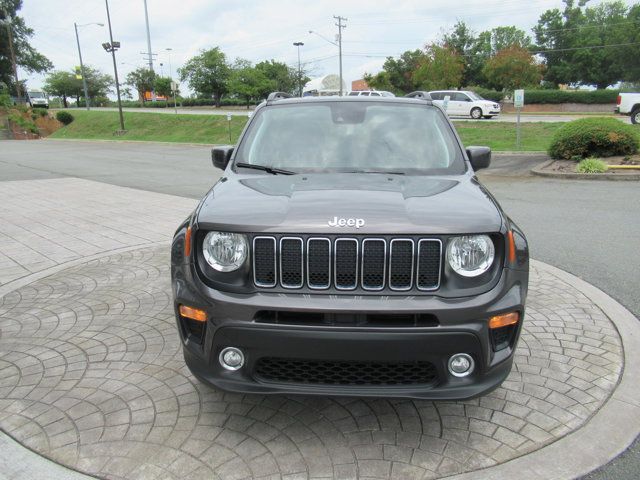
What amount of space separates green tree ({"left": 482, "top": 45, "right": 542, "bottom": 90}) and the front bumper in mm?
56827

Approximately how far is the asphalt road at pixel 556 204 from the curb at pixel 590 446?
74 mm

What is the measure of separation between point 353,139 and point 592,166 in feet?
36.0

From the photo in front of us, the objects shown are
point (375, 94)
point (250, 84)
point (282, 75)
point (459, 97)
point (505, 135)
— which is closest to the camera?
point (505, 135)

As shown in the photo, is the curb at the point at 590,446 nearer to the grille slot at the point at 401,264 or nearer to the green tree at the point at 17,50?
the grille slot at the point at 401,264

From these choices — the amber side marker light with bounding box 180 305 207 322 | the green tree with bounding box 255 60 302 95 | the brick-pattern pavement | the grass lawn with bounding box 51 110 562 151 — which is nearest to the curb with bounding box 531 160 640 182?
the grass lawn with bounding box 51 110 562 151

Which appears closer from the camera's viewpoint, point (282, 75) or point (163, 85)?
point (282, 75)

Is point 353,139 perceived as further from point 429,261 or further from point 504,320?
point 504,320

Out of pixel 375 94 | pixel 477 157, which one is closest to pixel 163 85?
pixel 375 94

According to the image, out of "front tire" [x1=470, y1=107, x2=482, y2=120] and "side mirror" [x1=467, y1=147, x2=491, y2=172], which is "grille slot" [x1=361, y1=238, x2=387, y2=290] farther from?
"front tire" [x1=470, y1=107, x2=482, y2=120]

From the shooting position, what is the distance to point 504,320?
8.46 feet

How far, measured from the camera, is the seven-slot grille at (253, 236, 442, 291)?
8.38 feet

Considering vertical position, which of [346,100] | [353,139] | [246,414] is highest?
[346,100]

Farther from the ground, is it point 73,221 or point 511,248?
point 511,248

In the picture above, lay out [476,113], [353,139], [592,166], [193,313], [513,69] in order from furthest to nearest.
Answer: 1. [513,69]
2. [476,113]
3. [592,166]
4. [353,139]
5. [193,313]
